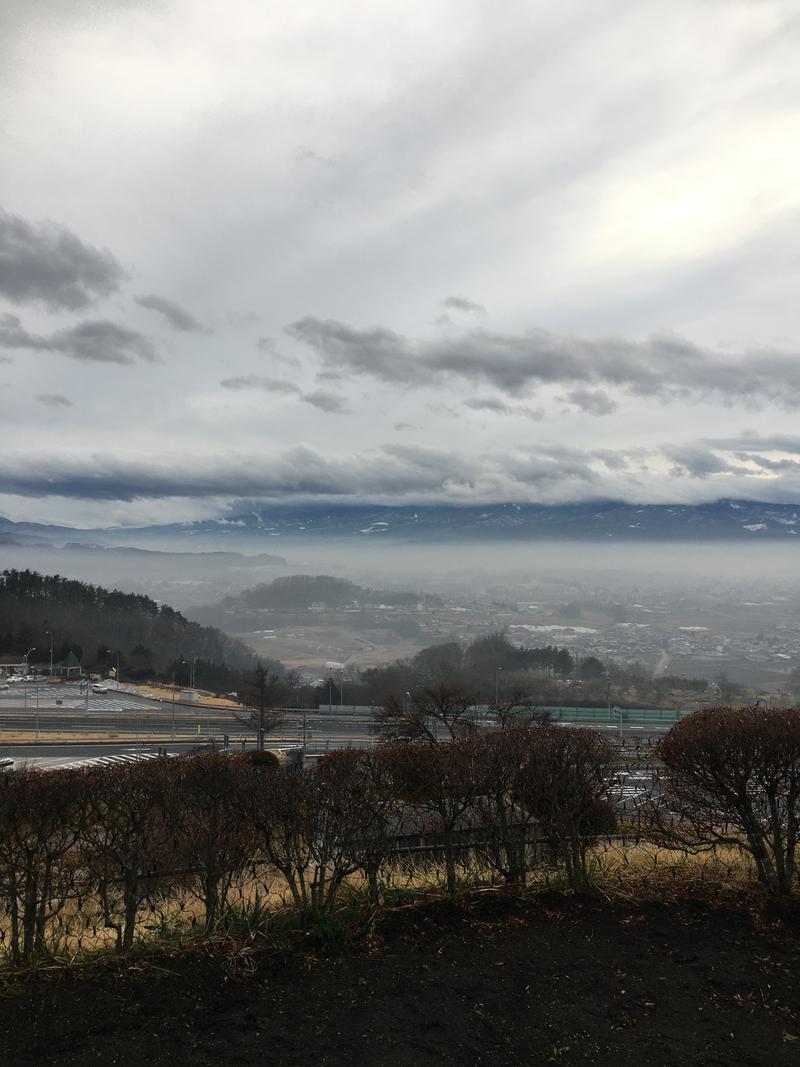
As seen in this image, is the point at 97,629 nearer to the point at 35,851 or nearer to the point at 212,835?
the point at 35,851

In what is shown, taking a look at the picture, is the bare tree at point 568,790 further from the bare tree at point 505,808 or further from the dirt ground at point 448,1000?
the dirt ground at point 448,1000

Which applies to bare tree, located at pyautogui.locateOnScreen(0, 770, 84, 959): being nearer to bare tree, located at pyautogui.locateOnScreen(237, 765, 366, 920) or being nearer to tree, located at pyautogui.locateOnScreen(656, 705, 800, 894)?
bare tree, located at pyautogui.locateOnScreen(237, 765, 366, 920)

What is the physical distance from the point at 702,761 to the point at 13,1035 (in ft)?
21.8

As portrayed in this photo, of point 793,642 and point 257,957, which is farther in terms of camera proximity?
point 793,642

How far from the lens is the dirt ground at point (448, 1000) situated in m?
4.83

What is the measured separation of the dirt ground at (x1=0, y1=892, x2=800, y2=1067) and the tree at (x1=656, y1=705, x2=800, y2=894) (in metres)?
0.88

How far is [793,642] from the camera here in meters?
99.9

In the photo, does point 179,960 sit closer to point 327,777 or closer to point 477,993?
point 327,777

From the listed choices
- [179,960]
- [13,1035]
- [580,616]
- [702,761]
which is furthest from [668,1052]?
[580,616]

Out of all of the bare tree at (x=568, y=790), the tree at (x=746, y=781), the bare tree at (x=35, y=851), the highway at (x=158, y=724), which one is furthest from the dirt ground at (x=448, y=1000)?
the highway at (x=158, y=724)

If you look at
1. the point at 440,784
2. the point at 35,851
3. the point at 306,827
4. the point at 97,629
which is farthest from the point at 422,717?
the point at 97,629

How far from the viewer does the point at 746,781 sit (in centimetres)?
733

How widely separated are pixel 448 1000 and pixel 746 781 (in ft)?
13.0

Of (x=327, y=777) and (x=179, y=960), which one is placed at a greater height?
(x=327, y=777)
